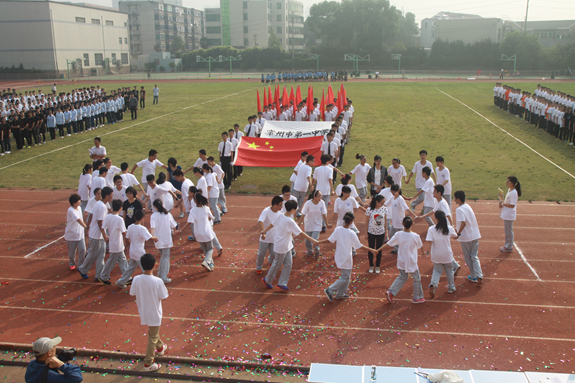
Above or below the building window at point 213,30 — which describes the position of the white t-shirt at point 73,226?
below

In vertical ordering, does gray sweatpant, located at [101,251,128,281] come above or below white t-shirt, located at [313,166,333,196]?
below

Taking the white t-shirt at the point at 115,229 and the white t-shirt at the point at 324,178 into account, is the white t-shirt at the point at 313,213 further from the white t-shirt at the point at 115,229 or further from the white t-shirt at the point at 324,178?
the white t-shirt at the point at 115,229

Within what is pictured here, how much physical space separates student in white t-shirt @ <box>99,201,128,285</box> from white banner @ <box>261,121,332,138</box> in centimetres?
953

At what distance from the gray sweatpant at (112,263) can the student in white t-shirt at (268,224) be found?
8.27ft

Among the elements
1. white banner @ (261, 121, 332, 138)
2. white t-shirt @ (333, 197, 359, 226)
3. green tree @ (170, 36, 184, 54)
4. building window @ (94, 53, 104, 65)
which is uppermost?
green tree @ (170, 36, 184, 54)

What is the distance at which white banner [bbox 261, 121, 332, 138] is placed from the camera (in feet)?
56.6

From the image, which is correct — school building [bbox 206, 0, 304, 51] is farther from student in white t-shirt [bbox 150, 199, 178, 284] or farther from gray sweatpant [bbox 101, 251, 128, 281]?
gray sweatpant [bbox 101, 251, 128, 281]

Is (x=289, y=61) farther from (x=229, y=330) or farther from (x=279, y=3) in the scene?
(x=229, y=330)

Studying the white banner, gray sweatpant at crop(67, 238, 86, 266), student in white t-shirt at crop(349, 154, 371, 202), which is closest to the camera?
gray sweatpant at crop(67, 238, 86, 266)

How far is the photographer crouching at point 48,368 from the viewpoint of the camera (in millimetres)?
4391

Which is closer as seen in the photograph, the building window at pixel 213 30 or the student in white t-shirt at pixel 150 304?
the student in white t-shirt at pixel 150 304

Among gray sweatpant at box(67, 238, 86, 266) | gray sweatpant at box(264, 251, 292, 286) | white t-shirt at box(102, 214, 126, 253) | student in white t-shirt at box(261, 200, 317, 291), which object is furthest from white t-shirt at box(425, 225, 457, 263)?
gray sweatpant at box(67, 238, 86, 266)

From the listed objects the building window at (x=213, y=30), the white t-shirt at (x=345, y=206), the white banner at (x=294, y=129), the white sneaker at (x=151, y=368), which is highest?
the building window at (x=213, y=30)

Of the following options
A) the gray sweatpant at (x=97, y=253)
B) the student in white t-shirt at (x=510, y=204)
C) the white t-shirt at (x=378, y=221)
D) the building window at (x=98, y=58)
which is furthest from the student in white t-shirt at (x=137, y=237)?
the building window at (x=98, y=58)
